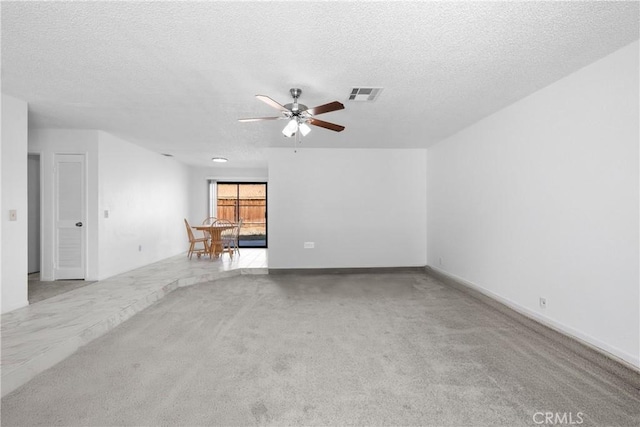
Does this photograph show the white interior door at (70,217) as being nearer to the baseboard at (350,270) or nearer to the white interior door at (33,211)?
the white interior door at (33,211)

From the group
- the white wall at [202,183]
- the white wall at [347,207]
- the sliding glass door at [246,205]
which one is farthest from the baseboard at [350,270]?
the white wall at [202,183]

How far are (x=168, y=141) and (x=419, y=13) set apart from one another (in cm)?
462

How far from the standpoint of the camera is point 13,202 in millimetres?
3023

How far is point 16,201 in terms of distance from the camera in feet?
10.0

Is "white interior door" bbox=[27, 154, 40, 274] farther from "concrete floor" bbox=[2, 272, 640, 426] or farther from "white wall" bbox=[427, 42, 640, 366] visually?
"white wall" bbox=[427, 42, 640, 366]

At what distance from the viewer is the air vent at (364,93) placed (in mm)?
2784

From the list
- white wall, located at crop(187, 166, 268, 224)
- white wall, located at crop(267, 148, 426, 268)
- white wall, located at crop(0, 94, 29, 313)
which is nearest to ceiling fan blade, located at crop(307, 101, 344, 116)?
white wall, located at crop(267, 148, 426, 268)

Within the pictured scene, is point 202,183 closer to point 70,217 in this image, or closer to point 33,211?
point 33,211

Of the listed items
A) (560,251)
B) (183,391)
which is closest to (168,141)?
(183,391)

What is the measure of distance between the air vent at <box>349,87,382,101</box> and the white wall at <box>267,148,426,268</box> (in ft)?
8.01

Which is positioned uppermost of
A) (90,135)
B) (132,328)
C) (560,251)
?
(90,135)

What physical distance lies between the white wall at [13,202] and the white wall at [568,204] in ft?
18.5

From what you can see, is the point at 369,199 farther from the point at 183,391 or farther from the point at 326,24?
the point at 183,391

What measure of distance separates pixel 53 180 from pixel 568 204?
6.63 metres
